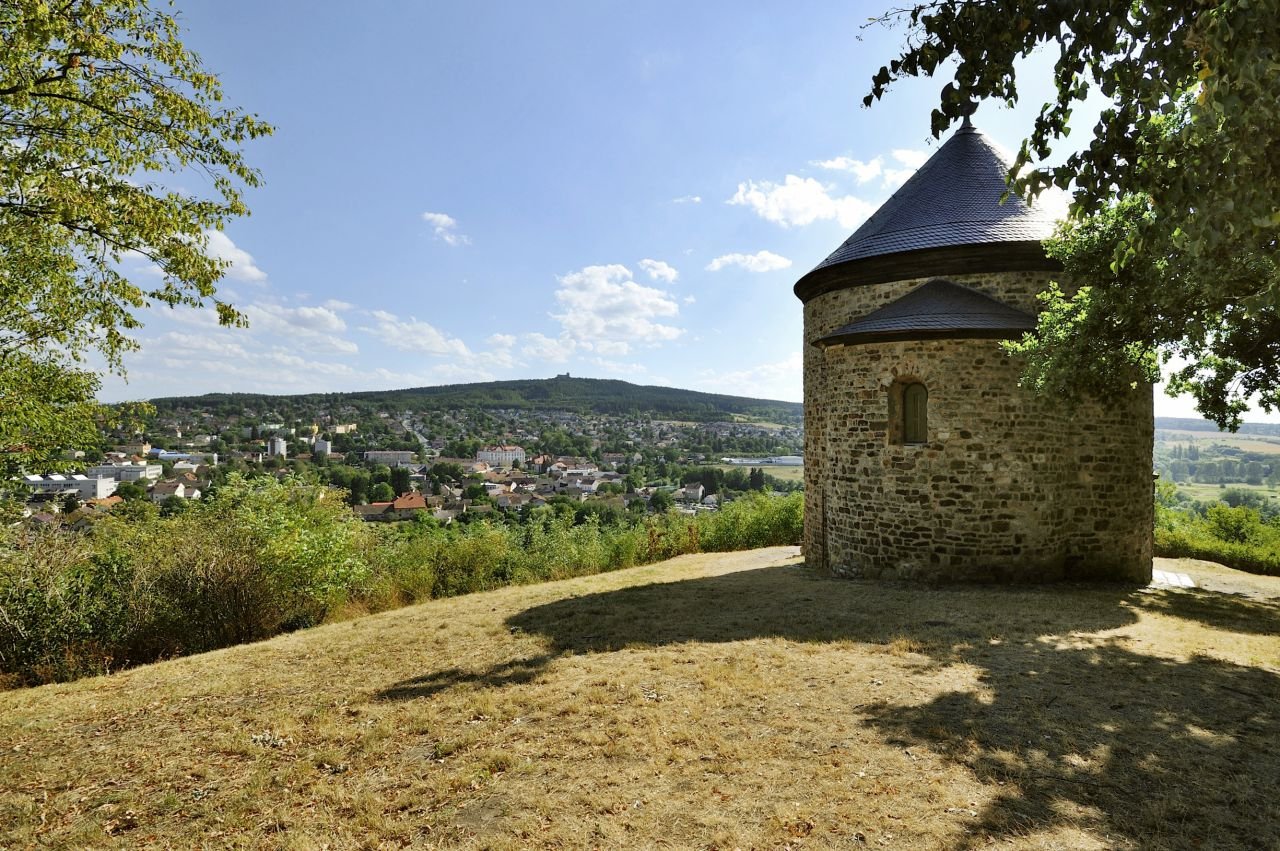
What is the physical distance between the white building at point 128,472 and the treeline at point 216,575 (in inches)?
930

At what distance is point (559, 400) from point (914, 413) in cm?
8244

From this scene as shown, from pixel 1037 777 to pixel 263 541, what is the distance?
401 inches

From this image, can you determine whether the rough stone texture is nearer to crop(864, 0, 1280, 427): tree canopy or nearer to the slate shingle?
the slate shingle

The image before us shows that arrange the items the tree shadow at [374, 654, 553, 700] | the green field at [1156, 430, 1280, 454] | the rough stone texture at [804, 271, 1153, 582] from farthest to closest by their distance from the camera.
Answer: the green field at [1156, 430, 1280, 454]
the rough stone texture at [804, 271, 1153, 582]
the tree shadow at [374, 654, 553, 700]

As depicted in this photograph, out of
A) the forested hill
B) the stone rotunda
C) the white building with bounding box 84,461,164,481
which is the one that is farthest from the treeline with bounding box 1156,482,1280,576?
the forested hill

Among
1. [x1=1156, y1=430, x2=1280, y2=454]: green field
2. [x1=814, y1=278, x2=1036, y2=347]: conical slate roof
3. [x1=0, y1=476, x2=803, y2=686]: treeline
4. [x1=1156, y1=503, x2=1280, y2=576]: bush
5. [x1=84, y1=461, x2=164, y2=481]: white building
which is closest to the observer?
[x1=0, y1=476, x2=803, y2=686]: treeline

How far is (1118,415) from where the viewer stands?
10.8m

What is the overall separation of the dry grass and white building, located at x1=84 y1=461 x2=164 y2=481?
34392mm

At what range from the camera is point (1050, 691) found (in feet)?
17.8

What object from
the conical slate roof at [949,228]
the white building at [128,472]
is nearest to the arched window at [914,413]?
the conical slate roof at [949,228]

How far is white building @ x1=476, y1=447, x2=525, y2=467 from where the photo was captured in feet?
203

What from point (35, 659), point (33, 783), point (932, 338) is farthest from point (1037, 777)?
point (35, 659)

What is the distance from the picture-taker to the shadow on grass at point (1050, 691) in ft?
11.8

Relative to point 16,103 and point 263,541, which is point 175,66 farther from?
point 263,541
